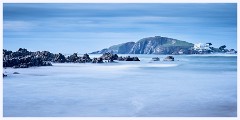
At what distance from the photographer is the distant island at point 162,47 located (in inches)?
197

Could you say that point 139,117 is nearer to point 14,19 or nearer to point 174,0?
point 174,0

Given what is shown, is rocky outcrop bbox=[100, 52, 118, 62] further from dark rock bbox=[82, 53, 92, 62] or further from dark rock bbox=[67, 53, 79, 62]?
dark rock bbox=[67, 53, 79, 62]

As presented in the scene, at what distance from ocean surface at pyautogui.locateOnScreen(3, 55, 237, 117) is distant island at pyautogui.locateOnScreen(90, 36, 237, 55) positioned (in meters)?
0.08

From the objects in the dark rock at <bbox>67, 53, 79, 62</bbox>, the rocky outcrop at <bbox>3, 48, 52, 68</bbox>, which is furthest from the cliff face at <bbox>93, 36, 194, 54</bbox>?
the rocky outcrop at <bbox>3, 48, 52, 68</bbox>

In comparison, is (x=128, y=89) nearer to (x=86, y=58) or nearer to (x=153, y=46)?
(x=153, y=46)

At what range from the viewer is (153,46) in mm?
5008

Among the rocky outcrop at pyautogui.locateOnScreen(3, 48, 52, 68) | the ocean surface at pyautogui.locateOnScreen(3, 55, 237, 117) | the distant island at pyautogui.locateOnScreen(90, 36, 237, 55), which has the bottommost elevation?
the ocean surface at pyautogui.locateOnScreen(3, 55, 237, 117)

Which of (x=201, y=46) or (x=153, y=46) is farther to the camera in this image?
(x=201, y=46)

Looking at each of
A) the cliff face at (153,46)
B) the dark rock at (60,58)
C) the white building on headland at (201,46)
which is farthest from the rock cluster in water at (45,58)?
the white building on headland at (201,46)

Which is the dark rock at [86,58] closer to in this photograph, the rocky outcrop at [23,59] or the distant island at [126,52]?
the distant island at [126,52]

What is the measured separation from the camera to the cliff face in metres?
5.01

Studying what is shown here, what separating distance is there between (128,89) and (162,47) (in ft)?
2.30

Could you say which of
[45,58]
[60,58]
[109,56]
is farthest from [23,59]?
[109,56]

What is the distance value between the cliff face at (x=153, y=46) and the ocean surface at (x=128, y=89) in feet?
0.33
